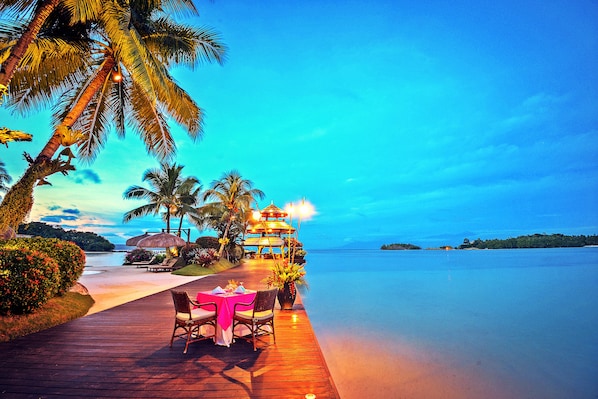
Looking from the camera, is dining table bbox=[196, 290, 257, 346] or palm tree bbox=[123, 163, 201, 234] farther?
palm tree bbox=[123, 163, 201, 234]

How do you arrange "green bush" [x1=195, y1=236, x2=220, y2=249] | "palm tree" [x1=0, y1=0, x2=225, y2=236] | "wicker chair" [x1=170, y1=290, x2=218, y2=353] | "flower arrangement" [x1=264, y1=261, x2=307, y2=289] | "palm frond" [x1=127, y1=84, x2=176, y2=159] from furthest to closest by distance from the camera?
"green bush" [x1=195, y1=236, x2=220, y2=249]
"palm frond" [x1=127, y1=84, x2=176, y2=159]
"flower arrangement" [x1=264, y1=261, x2=307, y2=289]
"palm tree" [x1=0, y1=0, x2=225, y2=236]
"wicker chair" [x1=170, y1=290, x2=218, y2=353]

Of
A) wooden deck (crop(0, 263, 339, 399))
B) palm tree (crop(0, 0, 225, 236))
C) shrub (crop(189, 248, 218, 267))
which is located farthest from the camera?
shrub (crop(189, 248, 218, 267))

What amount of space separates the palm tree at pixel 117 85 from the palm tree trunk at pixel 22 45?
864 millimetres

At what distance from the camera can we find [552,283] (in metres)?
23.2

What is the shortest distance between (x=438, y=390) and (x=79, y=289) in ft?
27.8

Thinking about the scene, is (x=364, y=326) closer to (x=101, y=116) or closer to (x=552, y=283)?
(x=101, y=116)

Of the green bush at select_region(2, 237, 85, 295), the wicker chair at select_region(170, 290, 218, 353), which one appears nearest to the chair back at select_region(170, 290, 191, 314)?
the wicker chair at select_region(170, 290, 218, 353)

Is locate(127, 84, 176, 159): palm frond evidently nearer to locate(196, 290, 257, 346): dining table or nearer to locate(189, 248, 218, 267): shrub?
locate(196, 290, 257, 346): dining table

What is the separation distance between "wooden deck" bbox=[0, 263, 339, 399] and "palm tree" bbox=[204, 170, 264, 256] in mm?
13417

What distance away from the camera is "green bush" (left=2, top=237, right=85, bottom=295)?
648 centimetres

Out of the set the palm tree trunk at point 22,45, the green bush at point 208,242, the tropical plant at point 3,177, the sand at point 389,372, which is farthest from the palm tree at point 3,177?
the palm tree trunk at point 22,45

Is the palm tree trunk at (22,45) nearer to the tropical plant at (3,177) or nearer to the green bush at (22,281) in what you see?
the green bush at (22,281)

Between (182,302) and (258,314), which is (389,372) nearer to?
(258,314)

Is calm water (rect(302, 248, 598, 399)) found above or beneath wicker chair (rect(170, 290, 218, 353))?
beneath
